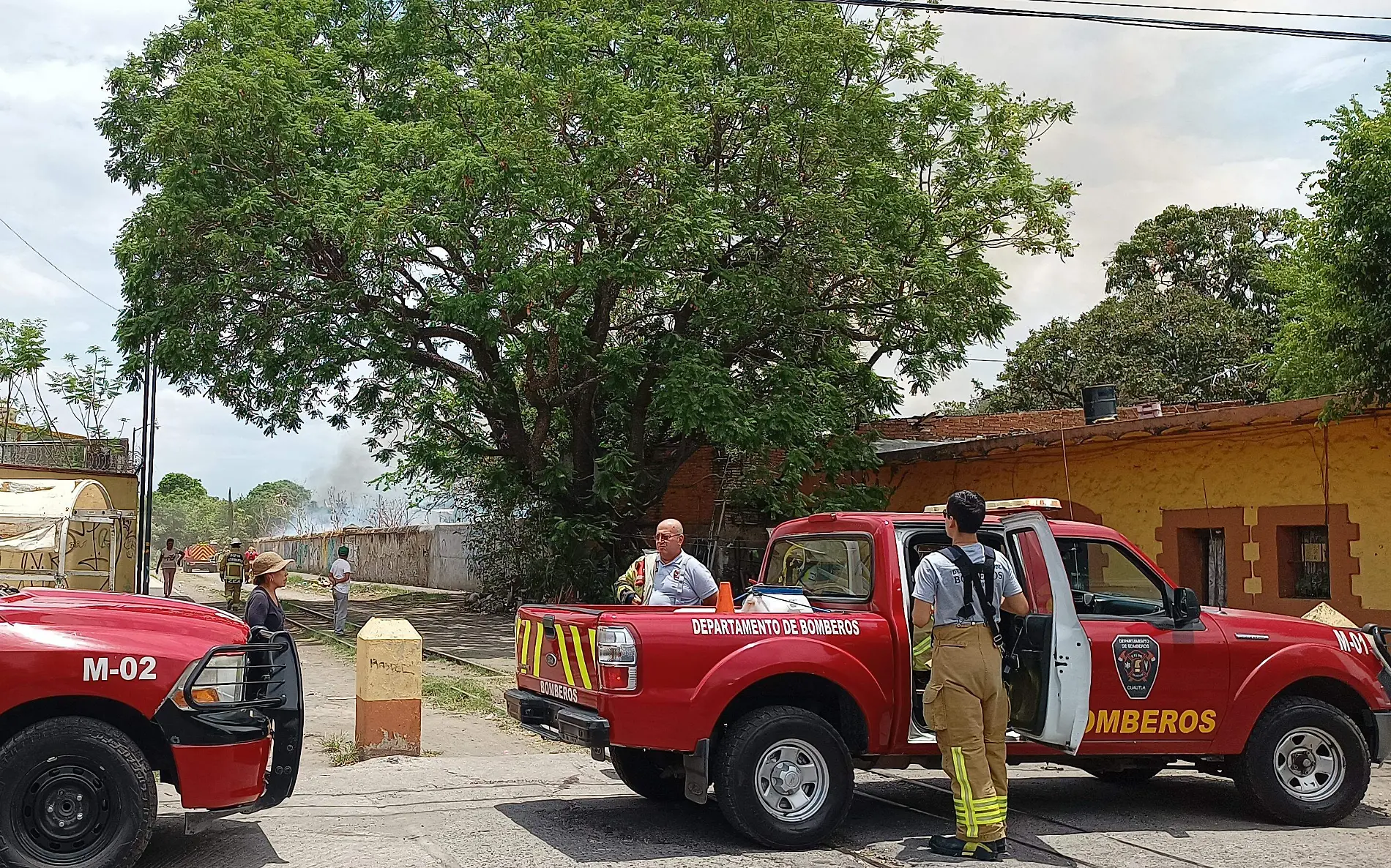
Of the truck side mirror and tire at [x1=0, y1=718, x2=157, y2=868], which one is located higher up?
the truck side mirror

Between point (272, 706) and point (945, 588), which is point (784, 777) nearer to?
point (945, 588)

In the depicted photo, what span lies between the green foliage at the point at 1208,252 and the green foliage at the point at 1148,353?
241 centimetres

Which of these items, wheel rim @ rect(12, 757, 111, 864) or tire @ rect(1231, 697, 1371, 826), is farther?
tire @ rect(1231, 697, 1371, 826)

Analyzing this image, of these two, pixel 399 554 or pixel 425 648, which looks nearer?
pixel 425 648

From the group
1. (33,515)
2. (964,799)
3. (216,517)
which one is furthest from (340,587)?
(216,517)

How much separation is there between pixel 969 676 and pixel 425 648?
14249 mm

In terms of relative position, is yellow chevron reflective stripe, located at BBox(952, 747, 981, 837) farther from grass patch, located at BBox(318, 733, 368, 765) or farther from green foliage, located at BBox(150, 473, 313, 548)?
green foliage, located at BBox(150, 473, 313, 548)

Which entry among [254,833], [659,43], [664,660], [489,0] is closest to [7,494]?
[489,0]

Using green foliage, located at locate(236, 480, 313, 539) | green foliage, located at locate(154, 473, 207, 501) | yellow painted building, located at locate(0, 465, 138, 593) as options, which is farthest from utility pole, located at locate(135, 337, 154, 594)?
green foliage, located at locate(154, 473, 207, 501)

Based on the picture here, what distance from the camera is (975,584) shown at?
22.6 ft

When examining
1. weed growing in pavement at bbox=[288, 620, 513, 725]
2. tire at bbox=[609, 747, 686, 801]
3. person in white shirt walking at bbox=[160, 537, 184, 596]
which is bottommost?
weed growing in pavement at bbox=[288, 620, 513, 725]

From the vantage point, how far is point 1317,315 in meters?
16.9

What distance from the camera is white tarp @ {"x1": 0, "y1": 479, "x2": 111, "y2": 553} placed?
22000 millimetres

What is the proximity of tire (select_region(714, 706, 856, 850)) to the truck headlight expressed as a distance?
2591mm
